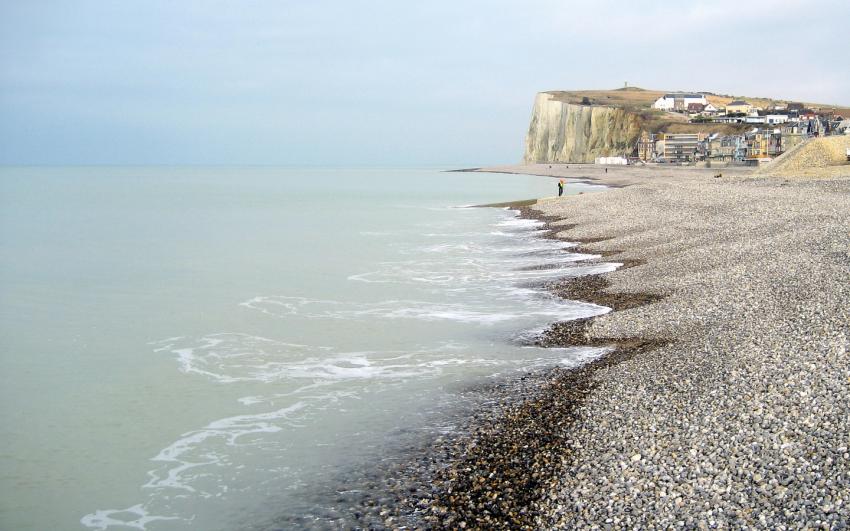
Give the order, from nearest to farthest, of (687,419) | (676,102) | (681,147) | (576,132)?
(687,419) → (681,147) → (576,132) → (676,102)

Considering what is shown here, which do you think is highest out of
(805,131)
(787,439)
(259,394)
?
(805,131)

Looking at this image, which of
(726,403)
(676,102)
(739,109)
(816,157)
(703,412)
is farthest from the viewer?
(676,102)

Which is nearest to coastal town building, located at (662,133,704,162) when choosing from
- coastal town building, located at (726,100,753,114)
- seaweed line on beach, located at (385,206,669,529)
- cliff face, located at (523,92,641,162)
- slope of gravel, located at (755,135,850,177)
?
cliff face, located at (523,92,641,162)

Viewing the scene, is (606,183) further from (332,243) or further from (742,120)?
(742,120)

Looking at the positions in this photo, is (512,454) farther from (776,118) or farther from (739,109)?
(739,109)

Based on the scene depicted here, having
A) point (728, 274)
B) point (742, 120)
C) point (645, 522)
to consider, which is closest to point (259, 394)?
point (645, 522)

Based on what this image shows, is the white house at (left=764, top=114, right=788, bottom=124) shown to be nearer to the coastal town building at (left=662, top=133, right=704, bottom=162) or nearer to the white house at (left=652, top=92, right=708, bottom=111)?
the coastal town building at (left=662, top=133, right=704, bottom=162)

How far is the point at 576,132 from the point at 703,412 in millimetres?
155660

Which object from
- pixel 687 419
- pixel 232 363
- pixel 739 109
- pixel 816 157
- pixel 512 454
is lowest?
pixel 232 363

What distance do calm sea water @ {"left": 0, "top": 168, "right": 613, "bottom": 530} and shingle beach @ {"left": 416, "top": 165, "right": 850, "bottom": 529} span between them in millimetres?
1742

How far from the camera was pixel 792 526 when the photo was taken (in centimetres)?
589

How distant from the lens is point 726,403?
890 cm

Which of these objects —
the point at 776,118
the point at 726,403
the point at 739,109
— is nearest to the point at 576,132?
the point at 739,109

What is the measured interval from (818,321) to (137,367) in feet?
43.1
